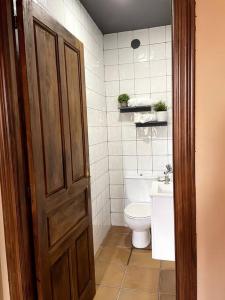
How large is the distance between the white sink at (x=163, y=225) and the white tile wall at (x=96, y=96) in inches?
28.5

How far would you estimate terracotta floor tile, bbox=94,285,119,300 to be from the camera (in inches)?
75.9

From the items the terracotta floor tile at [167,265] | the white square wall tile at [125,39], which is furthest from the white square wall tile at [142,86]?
the terracotta floor tile at [167,265]

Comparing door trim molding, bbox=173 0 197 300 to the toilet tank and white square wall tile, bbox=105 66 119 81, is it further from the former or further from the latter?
white square wall tile, bbox=105 66 119 81

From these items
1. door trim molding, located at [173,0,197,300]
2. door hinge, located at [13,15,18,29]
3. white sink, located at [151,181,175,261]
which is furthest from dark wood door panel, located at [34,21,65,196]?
white sink, located at [151,181,175,261]

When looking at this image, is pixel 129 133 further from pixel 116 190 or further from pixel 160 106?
pixel 116 190

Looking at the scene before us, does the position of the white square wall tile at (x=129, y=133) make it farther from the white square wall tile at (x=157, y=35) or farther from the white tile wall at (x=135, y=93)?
the white square wall tile at (x=157, y=35)

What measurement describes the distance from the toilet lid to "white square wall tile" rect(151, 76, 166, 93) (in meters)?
1.39

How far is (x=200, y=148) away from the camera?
87 centimetres

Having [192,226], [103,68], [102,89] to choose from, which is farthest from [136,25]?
[192,226]

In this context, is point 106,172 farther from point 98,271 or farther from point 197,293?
point 197,293

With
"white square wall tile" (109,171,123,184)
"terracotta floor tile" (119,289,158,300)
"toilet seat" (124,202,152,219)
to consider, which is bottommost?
"terracotta floor tile" (119,289,158,300)

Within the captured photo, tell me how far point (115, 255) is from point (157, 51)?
2.39 meters

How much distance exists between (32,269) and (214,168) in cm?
→ 103

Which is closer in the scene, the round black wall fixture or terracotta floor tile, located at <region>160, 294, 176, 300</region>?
terracotta floor tile, located at <region>160, 294, 176, 300</region>
